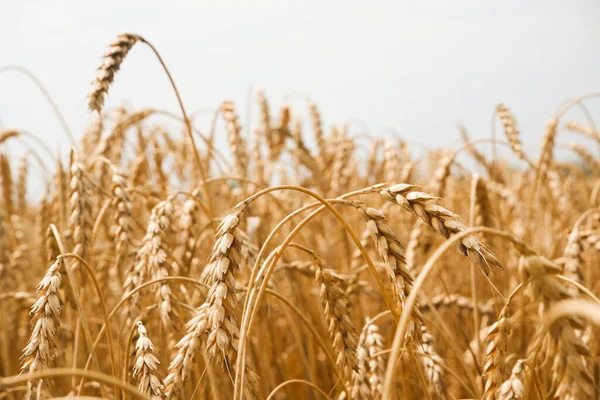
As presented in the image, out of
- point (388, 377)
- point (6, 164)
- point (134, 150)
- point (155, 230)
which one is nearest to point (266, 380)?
point (155, 230)

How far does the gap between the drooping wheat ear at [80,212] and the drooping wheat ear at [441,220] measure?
1051mm

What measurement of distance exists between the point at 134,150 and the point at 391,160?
7.53ft

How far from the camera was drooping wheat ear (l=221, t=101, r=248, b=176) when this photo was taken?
253 centimetres

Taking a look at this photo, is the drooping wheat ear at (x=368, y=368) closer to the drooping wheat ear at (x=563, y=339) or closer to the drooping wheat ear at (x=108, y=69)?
the drooping wheat ear at (x=563, y=339)

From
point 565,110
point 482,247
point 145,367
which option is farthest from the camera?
point 565,110

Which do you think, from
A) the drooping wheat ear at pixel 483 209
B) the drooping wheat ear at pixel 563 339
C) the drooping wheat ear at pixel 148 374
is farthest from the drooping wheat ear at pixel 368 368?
the drooping wheat ear at pixel 483 209

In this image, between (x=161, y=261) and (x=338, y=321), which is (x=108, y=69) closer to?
(x=161, y=261)

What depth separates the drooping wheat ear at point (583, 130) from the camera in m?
3.16

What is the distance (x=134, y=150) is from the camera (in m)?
4.04

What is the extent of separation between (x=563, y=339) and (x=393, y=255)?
0.36 m

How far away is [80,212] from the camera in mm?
1586

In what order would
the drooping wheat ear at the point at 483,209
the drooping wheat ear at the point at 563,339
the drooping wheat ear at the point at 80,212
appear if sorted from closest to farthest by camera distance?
the drooping wheat ear at the point at 563,339 < the drooping wheat ear at the point at 80,212 < the drooping wheat ear at the point at 483,209

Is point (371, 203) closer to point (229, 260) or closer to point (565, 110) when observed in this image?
point (565, 110)

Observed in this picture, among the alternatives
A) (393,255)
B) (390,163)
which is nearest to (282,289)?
(390,163)
